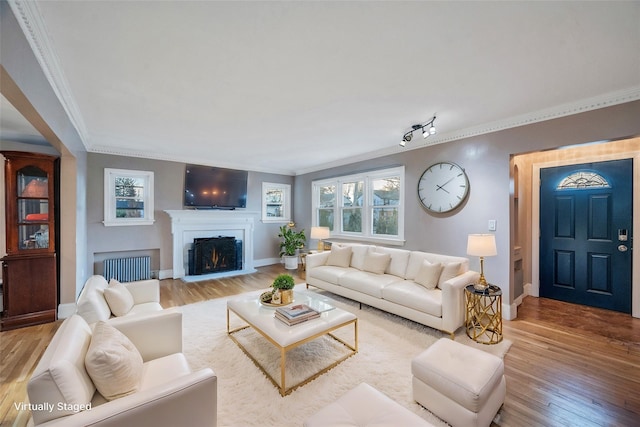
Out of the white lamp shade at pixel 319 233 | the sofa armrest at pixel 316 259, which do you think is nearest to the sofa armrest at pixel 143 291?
Result: the sofa armrest at pixel 316 259

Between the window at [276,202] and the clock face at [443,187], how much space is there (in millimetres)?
3765

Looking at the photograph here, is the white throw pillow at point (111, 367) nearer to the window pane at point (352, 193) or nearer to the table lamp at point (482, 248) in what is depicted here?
the table lamp at point (482, 248)

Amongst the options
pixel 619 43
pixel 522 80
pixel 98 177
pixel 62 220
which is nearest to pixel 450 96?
pixel 522 80

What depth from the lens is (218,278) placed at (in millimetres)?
5203

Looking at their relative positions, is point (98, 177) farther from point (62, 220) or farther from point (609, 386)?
point (609, 386)

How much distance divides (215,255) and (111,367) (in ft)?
14.6

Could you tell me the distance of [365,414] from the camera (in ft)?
4.21

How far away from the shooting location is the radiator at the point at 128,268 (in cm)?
462

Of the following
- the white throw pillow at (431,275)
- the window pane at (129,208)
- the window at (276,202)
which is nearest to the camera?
the white throw pillow at (431,275)

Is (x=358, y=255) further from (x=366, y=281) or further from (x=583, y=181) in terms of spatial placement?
(x=583, y=181)

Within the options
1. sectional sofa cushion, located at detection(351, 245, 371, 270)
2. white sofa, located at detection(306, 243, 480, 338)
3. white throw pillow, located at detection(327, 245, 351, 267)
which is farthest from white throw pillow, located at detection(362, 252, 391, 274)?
white throw pillow, located at detection(327, 245, 351, 267)

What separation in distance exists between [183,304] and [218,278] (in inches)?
58.5

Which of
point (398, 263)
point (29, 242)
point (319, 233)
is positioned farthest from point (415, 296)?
point (29, 242)

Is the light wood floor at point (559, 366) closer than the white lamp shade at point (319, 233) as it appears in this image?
Yes
